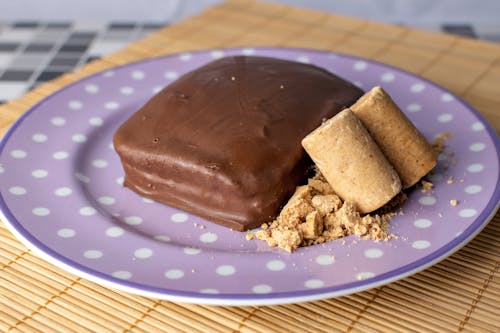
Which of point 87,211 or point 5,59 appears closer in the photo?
point 87,211

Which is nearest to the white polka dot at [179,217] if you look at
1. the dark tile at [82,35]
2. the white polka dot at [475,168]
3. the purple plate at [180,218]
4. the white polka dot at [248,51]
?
the purple plate at [180,218]

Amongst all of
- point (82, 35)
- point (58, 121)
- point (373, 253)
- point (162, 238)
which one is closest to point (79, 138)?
point (58, 121)

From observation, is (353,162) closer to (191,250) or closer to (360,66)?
(191,250)

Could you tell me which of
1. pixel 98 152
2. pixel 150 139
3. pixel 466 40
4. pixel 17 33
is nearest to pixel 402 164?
pixel 150 139

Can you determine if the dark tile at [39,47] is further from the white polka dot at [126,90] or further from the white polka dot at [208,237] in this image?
the white polka dot at [208,237]

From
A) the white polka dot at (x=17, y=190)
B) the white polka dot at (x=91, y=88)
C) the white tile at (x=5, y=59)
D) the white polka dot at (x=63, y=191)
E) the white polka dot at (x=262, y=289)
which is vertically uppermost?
the white polka dot at (x=91, y=88)

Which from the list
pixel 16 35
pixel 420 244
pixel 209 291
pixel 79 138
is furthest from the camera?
pixel 16 35

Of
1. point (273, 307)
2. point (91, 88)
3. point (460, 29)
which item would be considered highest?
point (91, 88)
